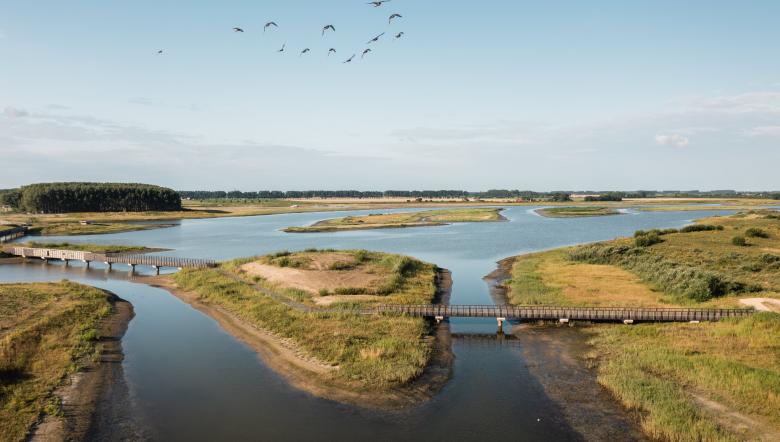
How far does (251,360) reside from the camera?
114 ft

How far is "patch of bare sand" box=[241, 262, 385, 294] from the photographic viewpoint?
2084 inches

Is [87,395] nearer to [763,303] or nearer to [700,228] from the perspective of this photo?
[763,303]

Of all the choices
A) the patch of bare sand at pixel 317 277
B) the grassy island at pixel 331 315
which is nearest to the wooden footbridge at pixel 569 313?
the grassy island at pixel 331 315

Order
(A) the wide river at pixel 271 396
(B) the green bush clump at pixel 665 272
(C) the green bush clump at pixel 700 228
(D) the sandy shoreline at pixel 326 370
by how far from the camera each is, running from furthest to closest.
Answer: (C) the green bush clump at pixel 700 228
(B) the green bush clump at pixel 665 272
(D) the sandy shoreline at pixel 326 370
(A) the wide river at pixel 271 396

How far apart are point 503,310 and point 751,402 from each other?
62.9 ft

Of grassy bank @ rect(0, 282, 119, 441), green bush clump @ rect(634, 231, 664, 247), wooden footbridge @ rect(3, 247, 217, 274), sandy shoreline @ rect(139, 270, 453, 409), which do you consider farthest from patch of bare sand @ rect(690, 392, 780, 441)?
green bush clump @ rect(634, 231, 664, 247)

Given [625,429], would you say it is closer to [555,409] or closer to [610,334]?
[555,409]

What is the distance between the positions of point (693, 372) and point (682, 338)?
7.00 meters

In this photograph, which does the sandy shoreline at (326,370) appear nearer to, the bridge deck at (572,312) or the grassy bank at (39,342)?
the bridge deck at (572,312)

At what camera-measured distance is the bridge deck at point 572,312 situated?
39.6 metres

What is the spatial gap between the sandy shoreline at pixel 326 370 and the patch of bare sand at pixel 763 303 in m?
25.7

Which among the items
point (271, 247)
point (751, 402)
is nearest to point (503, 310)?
point (751, 402)

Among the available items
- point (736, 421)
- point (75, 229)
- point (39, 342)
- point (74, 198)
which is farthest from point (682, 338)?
point (74, 198)

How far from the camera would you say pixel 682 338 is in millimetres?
35500
